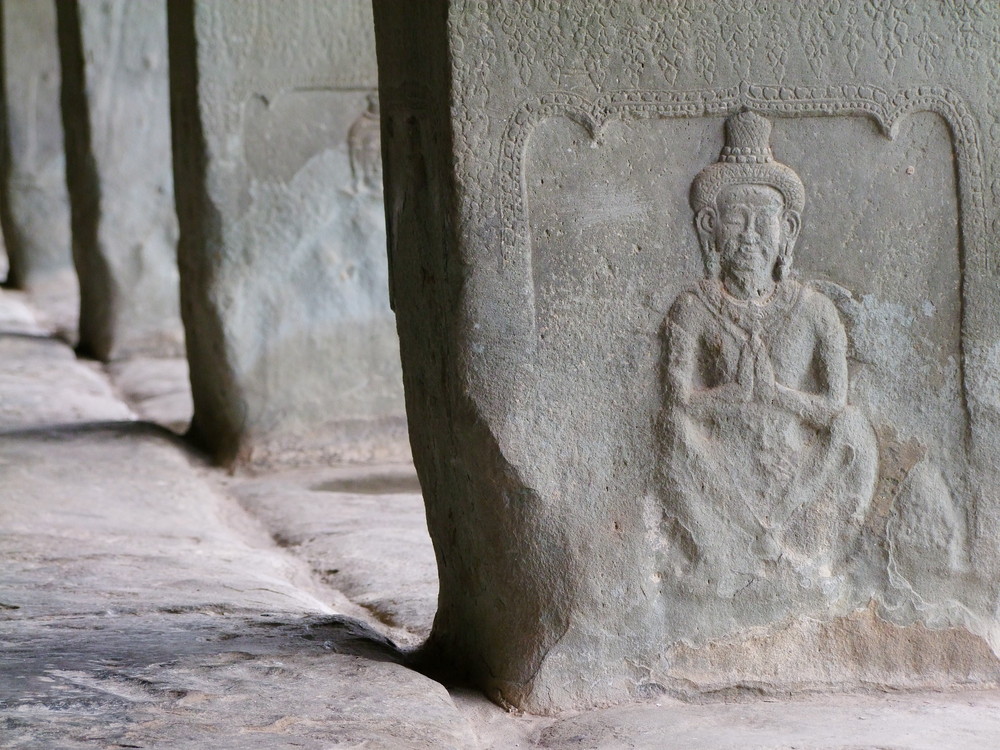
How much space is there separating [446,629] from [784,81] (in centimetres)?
128

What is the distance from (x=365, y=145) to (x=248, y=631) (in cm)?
279

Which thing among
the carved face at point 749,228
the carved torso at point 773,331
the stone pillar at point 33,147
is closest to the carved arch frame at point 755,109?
the carved face at point 749,228

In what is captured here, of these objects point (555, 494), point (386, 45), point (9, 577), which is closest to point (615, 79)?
point (386, 45)

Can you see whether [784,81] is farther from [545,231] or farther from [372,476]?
[372,476]

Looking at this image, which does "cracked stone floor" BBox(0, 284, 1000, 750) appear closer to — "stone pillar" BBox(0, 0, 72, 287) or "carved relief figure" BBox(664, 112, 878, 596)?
"carved relief figure" BBox(664, 112, 878, 596)

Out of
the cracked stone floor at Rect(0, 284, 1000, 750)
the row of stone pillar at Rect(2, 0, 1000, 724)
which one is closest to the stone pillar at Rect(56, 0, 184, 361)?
the cracked stone floor at Rect(0, 284, 1000, 750)

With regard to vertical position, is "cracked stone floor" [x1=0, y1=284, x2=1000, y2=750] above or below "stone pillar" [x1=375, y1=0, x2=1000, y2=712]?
below

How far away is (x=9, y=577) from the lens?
3428 mm

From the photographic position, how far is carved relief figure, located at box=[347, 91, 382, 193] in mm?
5348

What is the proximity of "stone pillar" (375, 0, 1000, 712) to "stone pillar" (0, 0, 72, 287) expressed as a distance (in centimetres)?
796

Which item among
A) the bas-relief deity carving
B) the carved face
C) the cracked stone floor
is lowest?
the cracked stone floor

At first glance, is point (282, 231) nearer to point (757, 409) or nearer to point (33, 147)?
point (757, 409)

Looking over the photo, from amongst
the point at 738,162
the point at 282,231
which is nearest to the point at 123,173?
the point at 282,231

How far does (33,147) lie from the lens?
10.2 m
